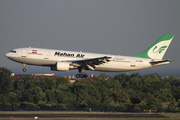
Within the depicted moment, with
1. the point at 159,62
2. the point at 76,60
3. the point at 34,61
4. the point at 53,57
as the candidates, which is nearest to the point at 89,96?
the point at 159,62

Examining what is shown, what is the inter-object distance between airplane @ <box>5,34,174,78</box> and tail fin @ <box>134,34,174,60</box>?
51.1 inches

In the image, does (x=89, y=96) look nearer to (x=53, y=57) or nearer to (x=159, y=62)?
(x=159, y=62)

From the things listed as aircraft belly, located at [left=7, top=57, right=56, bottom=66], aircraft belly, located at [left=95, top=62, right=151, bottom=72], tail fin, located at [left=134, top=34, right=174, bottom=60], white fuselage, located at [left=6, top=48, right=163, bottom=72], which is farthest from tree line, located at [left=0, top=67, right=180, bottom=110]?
aircraft belly, located at [left=7, top=57, right=56, bottom=66]

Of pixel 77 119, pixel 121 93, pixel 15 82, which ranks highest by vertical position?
pixel 15 82

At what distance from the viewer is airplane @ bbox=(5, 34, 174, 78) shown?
49.2 metres

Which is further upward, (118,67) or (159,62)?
(159,62)

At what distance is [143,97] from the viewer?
90.2m

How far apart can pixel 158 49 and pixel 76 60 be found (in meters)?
16.1

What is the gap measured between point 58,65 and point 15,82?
7684 centimetres

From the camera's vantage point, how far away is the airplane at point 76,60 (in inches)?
1937

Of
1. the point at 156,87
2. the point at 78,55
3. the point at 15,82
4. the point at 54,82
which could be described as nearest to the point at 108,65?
the point at 78,55

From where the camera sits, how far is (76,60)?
49.8m

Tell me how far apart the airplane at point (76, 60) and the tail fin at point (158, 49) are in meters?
1.30

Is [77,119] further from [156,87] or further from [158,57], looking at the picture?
[156,87]
